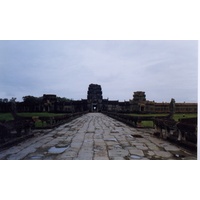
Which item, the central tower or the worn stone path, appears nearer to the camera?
the worn stone path

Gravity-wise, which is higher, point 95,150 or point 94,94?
point 94,94

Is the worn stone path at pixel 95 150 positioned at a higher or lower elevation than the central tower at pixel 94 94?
lower

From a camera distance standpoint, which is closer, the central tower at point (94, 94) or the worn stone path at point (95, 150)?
the worn stone path at point (95, 150)

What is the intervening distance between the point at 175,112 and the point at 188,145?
5.09ft

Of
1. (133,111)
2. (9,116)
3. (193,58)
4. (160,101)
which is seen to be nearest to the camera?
(193,58)

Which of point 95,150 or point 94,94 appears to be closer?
point 95,150

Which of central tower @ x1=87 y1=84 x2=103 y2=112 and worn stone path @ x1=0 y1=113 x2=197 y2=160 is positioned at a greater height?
central tower @ x1=87 y1=84 x2=103 y2=112

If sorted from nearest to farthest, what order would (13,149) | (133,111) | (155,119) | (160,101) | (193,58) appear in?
(13,149) < (193,58) < (160,101) < (155,119) < (133,111)
